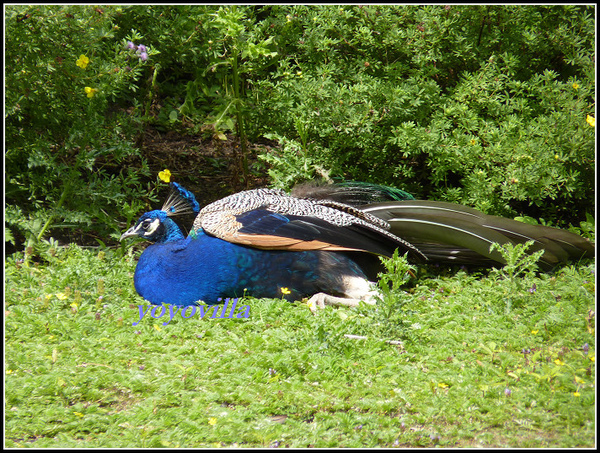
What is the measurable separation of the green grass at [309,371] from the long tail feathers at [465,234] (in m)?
0.20

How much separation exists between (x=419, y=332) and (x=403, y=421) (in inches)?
33.9

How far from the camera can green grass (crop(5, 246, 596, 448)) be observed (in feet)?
8.13

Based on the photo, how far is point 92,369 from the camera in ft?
9.89

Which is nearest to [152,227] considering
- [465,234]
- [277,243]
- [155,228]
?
[155,228]

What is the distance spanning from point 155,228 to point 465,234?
6.94 ft

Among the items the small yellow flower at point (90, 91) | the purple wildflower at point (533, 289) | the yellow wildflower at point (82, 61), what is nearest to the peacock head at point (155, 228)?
the small yellow flower at point (90, 91)

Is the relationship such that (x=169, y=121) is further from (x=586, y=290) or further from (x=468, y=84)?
(x=586, y=290)

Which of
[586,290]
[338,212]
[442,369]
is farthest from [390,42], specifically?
[442,369]

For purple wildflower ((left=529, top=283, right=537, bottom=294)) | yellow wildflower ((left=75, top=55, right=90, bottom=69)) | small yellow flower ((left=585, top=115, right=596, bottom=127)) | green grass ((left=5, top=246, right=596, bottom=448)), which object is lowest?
green grass ((left=5, top=246, right=596, bottom=448))

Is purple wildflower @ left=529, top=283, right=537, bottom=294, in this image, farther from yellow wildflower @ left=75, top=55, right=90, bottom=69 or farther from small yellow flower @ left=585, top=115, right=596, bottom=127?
yellow wildflower @ left=75, top=55, right=90, bottom=69

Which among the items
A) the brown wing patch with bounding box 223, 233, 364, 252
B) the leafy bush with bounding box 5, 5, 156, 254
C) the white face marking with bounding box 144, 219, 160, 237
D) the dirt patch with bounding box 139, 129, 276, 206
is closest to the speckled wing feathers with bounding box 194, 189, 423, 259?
the brown wing patch with bounding box 223, 233, 364, 252

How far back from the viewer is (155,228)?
4.14m

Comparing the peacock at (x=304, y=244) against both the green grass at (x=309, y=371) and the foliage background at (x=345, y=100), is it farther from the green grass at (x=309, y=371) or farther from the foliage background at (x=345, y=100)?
the foliage background at (x=345, y=100)

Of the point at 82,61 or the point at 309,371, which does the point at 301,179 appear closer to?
the point at 82,61
